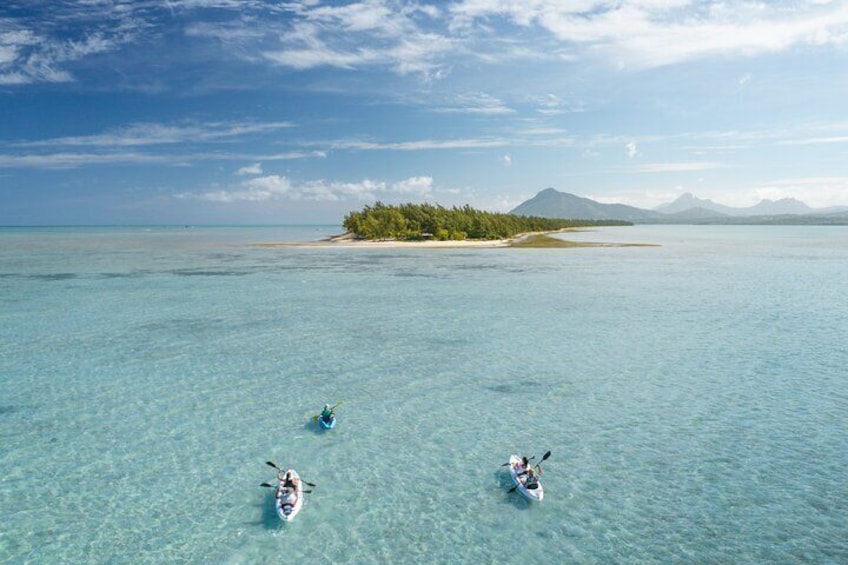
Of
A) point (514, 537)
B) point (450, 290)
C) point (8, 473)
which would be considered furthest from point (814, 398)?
point (450, 290)

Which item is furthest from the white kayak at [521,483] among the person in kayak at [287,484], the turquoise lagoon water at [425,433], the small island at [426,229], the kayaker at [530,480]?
the small island at [426,229]

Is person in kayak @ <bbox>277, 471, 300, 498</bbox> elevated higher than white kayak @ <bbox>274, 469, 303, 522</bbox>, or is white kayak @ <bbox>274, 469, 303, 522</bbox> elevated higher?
person in kayak @ <bbox>277, 471, 300, 498</bbox>

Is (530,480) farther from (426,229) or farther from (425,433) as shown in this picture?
(426,229)

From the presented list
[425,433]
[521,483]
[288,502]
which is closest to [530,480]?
[521,483]

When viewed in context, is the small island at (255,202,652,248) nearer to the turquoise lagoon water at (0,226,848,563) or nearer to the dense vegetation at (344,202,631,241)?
the dense vegetation at (344,202,631,241)

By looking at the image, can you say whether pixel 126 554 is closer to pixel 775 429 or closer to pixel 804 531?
pixel 804 531

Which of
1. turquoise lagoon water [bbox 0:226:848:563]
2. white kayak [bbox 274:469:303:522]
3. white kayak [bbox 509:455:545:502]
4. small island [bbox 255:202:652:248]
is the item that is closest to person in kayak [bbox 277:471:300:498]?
white kayak [bbox 274:469:303:522]
